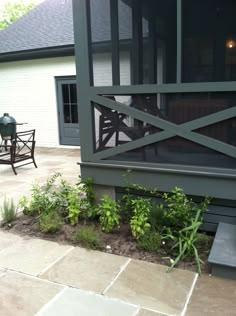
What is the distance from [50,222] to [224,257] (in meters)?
1.70

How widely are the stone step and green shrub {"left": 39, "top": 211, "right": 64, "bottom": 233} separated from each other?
5.04 ft

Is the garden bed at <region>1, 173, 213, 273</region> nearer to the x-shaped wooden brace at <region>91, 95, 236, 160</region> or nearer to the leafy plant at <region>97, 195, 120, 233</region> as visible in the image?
the leafy plant at <region>97, 195, 120, 233</region>

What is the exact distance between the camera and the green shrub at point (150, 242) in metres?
2.72

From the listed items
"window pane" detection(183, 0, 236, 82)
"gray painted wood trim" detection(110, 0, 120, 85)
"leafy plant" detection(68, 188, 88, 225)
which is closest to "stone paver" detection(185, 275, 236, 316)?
"leafy plant" detection(68, 188, 88, 225)

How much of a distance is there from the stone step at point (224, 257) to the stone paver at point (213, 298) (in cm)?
6

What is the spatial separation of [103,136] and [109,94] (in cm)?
47

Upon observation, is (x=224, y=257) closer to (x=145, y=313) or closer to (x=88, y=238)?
(x=145, y=313)

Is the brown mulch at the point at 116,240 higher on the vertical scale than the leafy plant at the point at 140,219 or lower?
lower

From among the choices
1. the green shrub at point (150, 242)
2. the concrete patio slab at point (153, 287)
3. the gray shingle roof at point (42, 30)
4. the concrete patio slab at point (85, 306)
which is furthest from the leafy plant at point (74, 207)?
the gray shingle roof at point (42, 30)

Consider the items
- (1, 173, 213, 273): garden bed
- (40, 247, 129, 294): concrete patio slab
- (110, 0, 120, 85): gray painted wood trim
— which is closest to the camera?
(40, 247, 129, 294): concrete patio slab

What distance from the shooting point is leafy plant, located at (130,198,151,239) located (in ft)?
9.24

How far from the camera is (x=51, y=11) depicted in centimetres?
1045

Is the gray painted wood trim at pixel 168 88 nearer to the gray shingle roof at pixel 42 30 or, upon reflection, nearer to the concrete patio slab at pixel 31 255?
the concrete patio slab at pixel 31 255

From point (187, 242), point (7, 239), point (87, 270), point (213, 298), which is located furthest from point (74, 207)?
point (213, 298)
